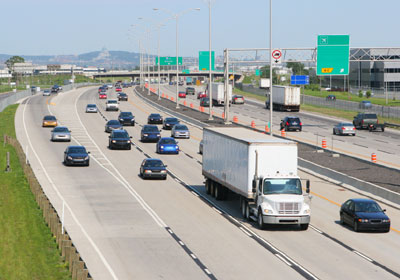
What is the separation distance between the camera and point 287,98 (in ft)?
326

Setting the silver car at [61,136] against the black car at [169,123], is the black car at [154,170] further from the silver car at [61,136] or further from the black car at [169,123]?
the black car at [169,123]

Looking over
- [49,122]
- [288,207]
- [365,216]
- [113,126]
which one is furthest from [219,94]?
[288,207]

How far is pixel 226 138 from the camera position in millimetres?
33844

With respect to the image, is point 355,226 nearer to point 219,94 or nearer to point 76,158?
point 76,158

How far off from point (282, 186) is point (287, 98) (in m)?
71.7

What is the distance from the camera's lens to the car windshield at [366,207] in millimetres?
28844

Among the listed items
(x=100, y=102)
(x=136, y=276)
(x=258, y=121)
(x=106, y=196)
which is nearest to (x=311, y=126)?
(x=258, y=121)

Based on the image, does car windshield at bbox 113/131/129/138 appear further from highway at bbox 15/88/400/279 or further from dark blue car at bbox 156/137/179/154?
highway at bbox 15/88/400/279

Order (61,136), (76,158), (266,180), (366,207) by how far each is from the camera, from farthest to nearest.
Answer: (61,136), (76,158), (366,207), (266,180)

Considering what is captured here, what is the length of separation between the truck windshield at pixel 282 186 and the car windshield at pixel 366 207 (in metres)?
2.52

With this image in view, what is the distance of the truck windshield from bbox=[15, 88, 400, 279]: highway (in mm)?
1585

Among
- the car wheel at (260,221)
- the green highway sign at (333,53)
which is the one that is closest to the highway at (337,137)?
the green highway sign at (333,53)

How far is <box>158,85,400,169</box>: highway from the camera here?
2232 inches

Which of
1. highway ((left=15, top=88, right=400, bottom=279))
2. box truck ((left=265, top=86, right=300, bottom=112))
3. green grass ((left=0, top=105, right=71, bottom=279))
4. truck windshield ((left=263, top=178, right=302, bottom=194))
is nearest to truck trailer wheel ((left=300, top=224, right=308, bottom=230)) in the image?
highway ((left=15, top=88, right=400, bottom=279))
